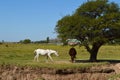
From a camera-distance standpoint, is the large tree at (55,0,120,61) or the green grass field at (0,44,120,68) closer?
the green grass field at (0,44,120,68)

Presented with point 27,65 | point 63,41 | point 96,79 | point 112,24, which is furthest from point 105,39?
point 27,65

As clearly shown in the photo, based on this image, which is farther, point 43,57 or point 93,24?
point 43,57

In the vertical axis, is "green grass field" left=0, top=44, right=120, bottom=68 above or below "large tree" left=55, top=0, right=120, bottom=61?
below

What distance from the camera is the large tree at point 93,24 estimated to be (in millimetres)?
44281

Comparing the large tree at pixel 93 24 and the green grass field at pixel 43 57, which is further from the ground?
the large tree at pixel 93 24

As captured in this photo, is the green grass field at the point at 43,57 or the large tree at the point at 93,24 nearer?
the green grass field at the point at 43,57

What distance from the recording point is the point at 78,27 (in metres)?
44.5

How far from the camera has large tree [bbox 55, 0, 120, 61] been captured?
4428cm

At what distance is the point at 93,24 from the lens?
4412 centimetres

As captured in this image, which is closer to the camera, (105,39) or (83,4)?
(105,39)

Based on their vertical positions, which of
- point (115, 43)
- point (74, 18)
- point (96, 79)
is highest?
point (74, 18)

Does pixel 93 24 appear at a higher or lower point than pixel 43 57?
higher

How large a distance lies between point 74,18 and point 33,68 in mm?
15235

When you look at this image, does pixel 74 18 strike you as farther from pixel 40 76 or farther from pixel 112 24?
pixel 40 76
